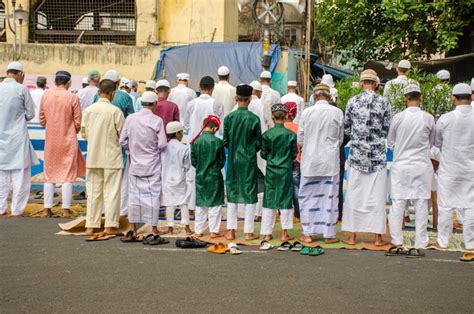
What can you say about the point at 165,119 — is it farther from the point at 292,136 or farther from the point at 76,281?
the point at 76,281

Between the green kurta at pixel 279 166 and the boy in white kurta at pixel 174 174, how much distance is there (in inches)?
42.1

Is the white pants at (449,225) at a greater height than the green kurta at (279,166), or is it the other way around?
the green kurta at (279,166)

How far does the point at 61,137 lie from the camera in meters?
10.2

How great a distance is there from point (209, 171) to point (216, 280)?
7.88ft

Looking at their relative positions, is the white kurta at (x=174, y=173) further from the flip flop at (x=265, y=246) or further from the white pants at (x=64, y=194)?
the white pants at (x=64, y=194)

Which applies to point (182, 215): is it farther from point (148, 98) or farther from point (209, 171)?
point (148, 98)

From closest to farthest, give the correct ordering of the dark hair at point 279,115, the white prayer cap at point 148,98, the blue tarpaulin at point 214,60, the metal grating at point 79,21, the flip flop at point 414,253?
the flip flop at point 414,253 → the dark hair at point 279,115 → the white prayer cap at point 148,98 → the blue tarpaulin at point 214,60 → the metal grating at point 79,21

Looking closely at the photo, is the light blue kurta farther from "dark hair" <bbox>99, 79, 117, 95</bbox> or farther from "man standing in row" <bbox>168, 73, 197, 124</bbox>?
"man standing in row" <bbox>168, 73, 197, 124</bbox>

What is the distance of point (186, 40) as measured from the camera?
20.2m

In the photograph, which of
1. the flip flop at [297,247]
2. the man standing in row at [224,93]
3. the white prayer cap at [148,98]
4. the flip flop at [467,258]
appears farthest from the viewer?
the man standing in row at [224,93]

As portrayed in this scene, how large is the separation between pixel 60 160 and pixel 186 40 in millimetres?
10612

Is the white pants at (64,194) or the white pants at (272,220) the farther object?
the white pants at (64,194)

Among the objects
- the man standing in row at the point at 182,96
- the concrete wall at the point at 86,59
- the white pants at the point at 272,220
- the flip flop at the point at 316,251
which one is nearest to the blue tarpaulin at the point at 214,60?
the concrete wall at the point at 86,59

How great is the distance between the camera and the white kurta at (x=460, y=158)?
8344mm
